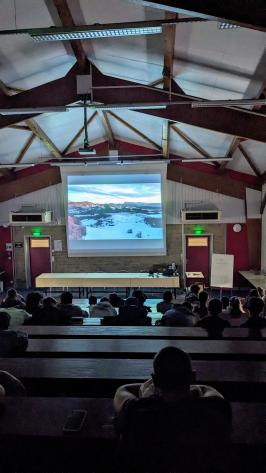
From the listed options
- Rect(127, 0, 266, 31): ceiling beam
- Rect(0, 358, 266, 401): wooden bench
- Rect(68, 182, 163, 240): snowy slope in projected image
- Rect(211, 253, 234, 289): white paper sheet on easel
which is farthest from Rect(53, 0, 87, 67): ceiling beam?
Rect(211, 253, 234, 289): white paper sheet on easel

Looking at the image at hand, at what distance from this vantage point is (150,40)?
15.7 ft

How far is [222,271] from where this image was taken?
32.0ft

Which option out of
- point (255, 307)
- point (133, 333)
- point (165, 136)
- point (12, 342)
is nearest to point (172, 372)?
point (12, 342)

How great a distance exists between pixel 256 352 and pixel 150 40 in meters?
4.05

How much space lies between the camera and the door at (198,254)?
1137 centimetres

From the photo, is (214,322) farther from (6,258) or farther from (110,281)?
(6,258)

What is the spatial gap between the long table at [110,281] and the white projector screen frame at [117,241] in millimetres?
1090

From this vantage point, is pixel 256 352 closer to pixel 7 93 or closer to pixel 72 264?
pixel 7 93

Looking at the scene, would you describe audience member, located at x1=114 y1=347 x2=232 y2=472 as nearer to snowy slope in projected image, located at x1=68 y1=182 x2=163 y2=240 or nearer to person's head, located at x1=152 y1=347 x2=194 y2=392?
person's head, located at x1=152 y1=347 x2=194 y2=392

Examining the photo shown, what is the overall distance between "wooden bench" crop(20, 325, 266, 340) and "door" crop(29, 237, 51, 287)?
856 cm

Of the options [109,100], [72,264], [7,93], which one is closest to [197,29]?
[109,100]

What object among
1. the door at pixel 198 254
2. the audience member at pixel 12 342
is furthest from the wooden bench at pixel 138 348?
the door at pixel 198 254

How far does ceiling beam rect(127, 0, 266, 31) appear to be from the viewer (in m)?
1.83

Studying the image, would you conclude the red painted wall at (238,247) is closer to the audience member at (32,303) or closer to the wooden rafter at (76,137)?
the wooden rafter at (76,137)
